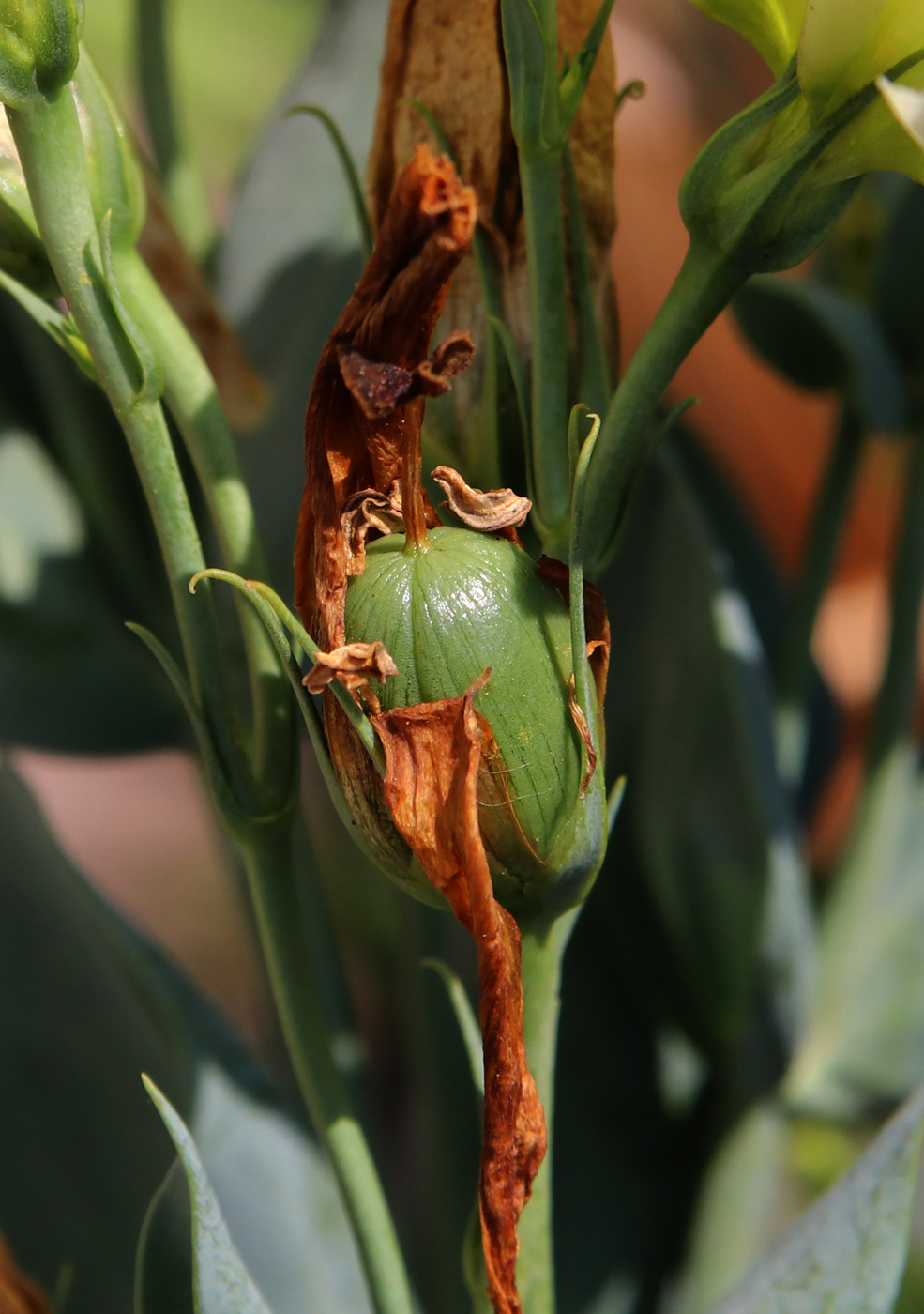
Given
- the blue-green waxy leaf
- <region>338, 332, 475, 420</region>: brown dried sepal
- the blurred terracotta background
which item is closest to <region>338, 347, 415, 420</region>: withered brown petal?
<region>338, 332, 475, 420</region>: brown dried sepal

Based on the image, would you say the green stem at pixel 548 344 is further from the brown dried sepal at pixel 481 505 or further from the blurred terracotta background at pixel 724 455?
the blurred terracotta background at pixel 724 455

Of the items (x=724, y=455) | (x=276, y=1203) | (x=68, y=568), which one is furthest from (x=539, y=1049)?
(x=724, y=455)

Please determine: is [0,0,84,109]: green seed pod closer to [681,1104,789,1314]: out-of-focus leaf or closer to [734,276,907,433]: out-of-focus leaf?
[734,276,907,433]: out-of-focus leaf

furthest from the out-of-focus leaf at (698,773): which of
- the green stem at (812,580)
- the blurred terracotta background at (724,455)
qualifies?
the blurred terracotta background at (724,455)

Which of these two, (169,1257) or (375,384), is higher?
(375,384)

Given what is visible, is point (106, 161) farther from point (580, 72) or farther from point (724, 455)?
point (724, 455)

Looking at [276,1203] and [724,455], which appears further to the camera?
[724,455]

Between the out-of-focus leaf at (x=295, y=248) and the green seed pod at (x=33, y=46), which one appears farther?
the out-of-focus leaf at (x=295, y=248)
